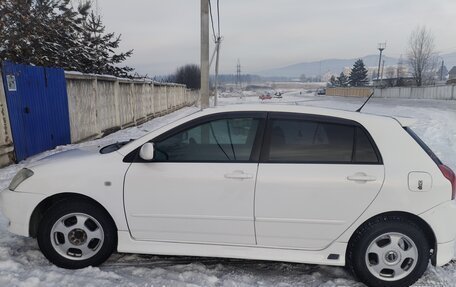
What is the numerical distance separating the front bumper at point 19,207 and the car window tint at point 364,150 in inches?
112

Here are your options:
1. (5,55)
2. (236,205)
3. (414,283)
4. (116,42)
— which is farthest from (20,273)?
(116,42)

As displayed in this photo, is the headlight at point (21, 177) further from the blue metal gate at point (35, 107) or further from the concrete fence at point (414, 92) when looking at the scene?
the concrete fence at point (414, 92)

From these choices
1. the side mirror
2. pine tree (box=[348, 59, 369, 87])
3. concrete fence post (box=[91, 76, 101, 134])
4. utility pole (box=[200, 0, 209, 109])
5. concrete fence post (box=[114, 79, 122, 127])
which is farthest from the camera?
pine tree (box=[348, 59, 369, 87])

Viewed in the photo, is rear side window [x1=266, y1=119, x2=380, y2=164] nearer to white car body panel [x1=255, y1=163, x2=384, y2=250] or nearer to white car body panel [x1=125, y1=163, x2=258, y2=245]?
white car body panel [x1=255, y1=163, x2=384, y2=250]

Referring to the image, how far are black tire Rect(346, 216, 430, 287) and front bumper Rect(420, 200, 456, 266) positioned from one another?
0.33 feet

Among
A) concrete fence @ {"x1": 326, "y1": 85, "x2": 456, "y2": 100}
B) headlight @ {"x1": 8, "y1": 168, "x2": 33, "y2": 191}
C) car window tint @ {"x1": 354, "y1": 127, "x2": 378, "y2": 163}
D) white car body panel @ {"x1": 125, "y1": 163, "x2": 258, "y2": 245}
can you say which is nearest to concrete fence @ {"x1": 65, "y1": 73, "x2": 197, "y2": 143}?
headlight @ {"x1": 8, "y1": 168, "x2": 33, "y2": 191}

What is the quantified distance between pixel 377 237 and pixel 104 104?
1171 centimetres

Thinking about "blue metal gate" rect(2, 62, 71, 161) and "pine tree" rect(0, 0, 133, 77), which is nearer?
"blue metal gate" rect(2, 62, 71, 161)

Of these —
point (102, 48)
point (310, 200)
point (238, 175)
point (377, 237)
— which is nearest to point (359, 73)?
point (102, 48)

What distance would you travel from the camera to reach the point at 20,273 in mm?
3461

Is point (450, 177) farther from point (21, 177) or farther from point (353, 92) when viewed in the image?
point (353, 92)

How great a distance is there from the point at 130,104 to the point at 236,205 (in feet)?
47.6

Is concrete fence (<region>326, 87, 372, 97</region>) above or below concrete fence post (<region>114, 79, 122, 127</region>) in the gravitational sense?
below

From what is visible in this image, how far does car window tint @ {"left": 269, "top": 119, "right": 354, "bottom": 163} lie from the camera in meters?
3.41
